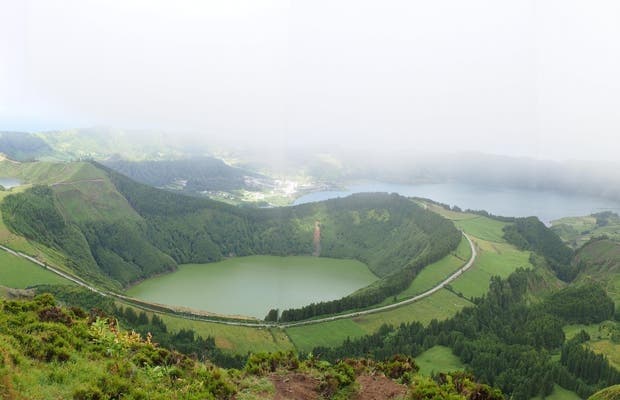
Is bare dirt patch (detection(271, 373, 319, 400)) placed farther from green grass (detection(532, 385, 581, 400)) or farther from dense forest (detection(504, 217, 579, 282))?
dense forest (detection(504, 217, 579, 282))

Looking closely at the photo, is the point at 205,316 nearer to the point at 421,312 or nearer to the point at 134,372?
the point at 421,312

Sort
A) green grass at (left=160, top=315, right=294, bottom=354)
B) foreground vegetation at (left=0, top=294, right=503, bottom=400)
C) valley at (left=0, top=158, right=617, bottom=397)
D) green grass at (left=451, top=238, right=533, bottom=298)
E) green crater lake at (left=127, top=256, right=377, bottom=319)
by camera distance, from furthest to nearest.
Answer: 1. green grass at (left=451, top=238, right=533, bottom=298)
2. green crater lake at (left=127, top=256, right=377, bottom=319)
3. valley at (left=0, top=158, right=617, bottom=397)
4. green grass at (left=160, top=315, right=294, bottom=354)
5. foreground vegetation at (left=0, top=294, right=503, bottom=400)

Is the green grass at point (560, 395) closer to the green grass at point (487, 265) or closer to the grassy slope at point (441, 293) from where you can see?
the grassy slope at point (441, 293)

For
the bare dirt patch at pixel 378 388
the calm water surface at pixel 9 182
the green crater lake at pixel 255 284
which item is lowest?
the green crater lake at pixel 255 284

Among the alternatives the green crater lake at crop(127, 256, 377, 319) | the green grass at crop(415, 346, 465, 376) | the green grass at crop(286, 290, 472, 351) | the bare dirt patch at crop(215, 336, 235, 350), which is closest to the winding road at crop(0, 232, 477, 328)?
the green grass at crop(286, 290, 472, 351)

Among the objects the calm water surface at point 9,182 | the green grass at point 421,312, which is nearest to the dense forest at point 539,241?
the green grass at point 421,312

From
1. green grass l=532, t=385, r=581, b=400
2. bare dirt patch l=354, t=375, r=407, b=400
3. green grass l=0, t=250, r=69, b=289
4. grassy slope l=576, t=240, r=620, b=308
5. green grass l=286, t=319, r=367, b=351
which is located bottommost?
green grass l=286, t=319, r=367, b=351
